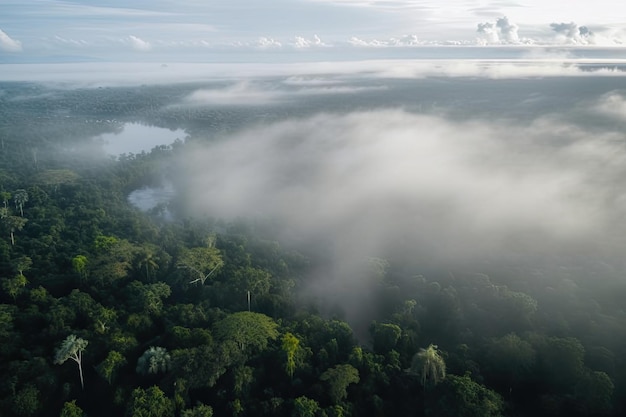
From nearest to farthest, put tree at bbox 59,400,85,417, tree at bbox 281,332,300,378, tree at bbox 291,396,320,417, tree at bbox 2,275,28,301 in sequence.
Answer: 1. tree at bbox 59,400,85,417
2. tree at bbox 291,396,320,417
3. tree at bbox 281,332,300,378
4. tree at bbox 2,275,28,301

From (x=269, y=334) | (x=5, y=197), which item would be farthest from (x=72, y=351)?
(x=5, y=197)

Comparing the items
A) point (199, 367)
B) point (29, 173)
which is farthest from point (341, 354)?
point (29, 173)

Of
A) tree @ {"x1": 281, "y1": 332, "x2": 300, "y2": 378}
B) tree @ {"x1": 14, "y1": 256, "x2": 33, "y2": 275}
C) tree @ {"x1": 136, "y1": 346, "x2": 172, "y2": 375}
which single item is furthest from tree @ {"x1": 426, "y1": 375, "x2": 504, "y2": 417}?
tree @ {"x1": 14, "y1": 256, "x2": 33, "y2": 275}

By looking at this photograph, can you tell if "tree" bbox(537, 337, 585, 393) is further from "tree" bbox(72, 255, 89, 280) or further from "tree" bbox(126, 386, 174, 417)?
"tree" bbox(72, 255, 89, 280)

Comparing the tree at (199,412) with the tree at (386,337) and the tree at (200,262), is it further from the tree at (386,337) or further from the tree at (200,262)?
the tree at (200,262)

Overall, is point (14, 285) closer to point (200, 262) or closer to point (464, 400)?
point (200, 262)

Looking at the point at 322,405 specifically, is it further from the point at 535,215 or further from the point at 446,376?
the point at 535,215

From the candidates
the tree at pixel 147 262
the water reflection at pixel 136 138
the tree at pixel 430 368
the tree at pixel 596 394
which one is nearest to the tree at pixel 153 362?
the tree at pixel 147 262
